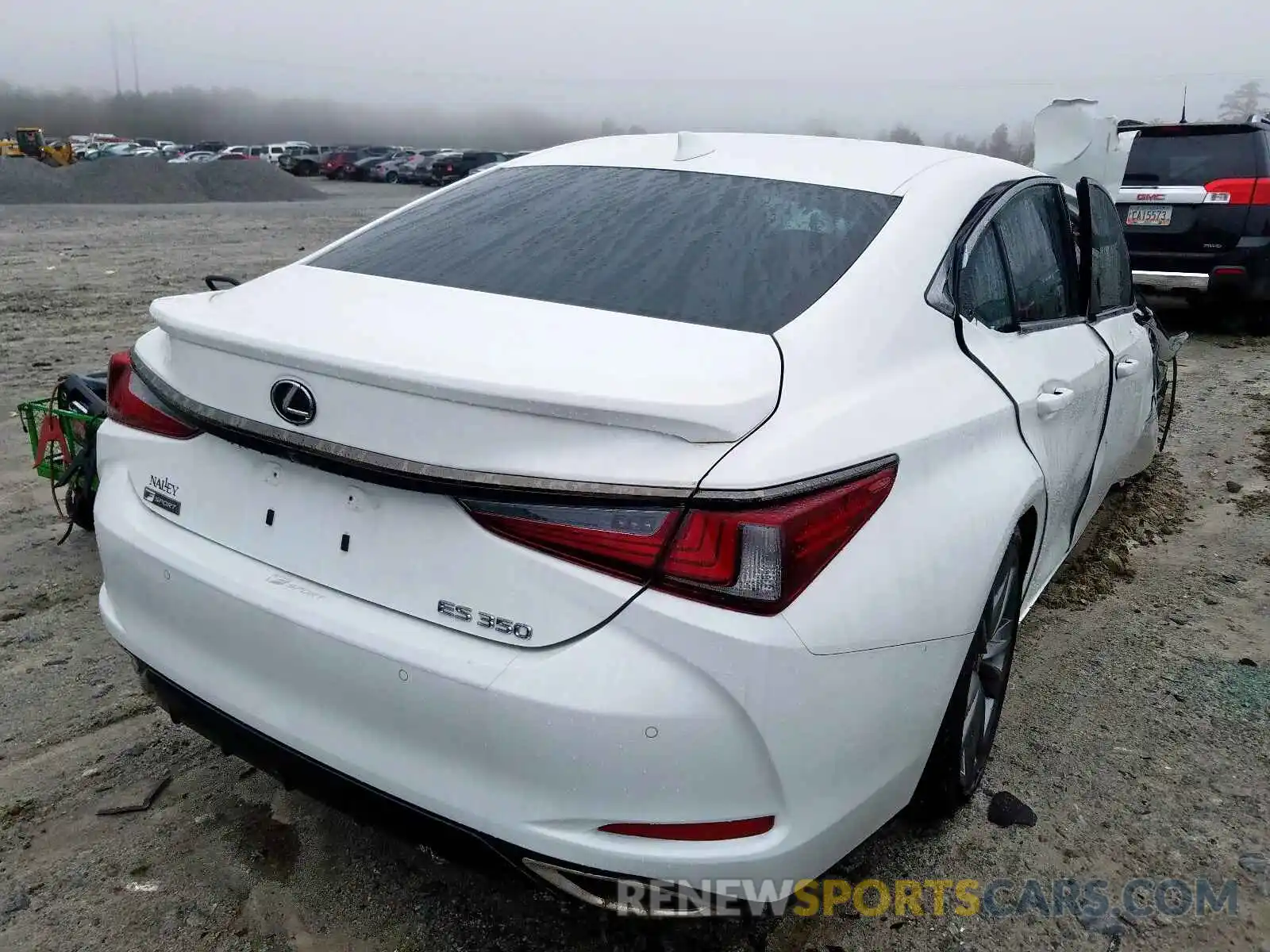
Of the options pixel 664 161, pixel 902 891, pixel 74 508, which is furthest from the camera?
pixel 74 508

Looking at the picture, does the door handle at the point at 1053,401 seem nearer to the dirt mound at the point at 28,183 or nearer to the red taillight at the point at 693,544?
the red taillight at the point at 693,544

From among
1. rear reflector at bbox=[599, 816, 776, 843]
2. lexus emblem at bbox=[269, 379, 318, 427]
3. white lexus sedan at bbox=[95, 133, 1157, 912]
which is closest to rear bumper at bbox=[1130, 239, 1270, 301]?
white lexus sedan at bbox=[95, 133, 1157, 912]

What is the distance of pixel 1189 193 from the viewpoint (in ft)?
28.3

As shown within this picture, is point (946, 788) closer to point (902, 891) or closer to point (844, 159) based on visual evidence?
point (902, 891)

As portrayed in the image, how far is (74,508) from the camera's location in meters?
4.19

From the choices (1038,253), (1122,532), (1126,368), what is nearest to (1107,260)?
(1126,368)

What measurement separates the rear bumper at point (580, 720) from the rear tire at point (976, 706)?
0.25 meters

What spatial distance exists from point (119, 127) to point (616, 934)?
105 m

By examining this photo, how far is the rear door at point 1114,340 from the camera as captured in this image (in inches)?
136

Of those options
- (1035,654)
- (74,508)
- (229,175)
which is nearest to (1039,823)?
(1035,654)

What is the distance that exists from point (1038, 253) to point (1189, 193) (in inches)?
262

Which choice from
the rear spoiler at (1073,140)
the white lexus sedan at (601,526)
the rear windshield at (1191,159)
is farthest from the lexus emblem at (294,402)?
the rear windshield at (1191,159)

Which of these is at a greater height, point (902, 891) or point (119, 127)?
point (119, 127)

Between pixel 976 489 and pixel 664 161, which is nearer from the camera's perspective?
pixel 976 489
